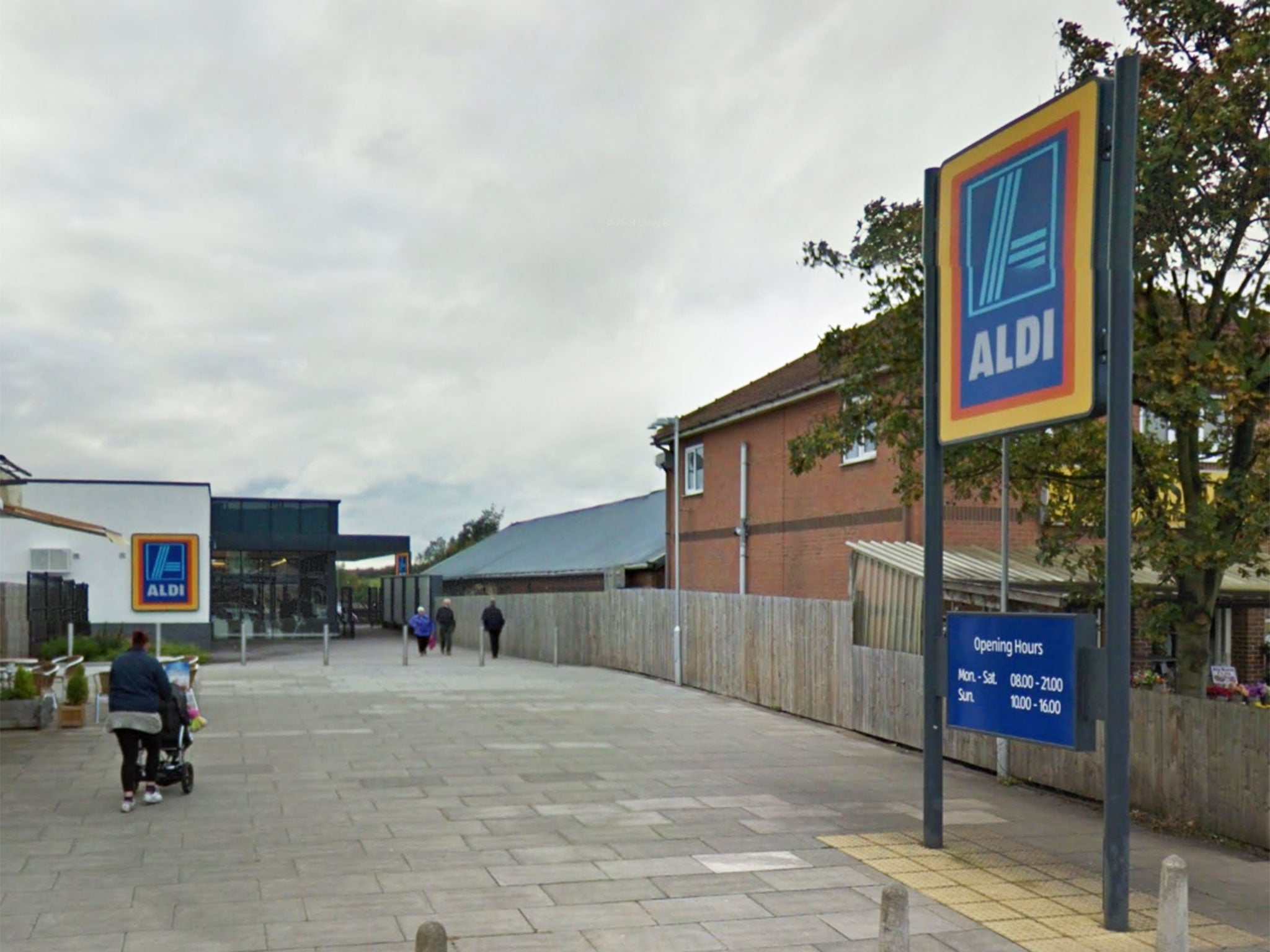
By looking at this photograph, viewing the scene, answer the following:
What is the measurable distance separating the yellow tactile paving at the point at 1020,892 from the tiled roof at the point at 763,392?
15.3 meters

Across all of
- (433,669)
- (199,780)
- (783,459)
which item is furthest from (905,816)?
(433,669)

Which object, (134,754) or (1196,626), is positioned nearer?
(134,754)

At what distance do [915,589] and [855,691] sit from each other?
2079 mm

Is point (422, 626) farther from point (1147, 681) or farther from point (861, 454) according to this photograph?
point (1147, 681)

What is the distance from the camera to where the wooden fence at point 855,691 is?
11.2 meters

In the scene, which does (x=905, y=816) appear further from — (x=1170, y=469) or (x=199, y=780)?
(x=199, y=780)

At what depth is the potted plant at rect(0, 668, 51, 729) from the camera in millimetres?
17969

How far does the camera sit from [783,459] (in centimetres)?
2914

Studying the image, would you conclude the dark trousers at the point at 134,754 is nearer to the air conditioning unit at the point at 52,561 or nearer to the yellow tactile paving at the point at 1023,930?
the yellow tactile paving at the point at 1023,930

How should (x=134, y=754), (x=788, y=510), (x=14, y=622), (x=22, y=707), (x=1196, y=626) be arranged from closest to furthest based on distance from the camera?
(x=134, y=754), (x=1196, y=626), (x=22, y=707), (x=14, y=622), (x=788, y=510)

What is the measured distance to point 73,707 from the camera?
18281 mm

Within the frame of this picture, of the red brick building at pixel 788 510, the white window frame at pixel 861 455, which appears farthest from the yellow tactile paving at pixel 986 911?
the white window frame at pixel 861 455

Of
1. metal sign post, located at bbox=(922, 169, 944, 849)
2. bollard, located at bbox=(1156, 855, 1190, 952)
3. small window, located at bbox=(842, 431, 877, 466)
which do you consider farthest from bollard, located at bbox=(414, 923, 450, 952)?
small window, located at bbox=(842, 431, 877, 466)

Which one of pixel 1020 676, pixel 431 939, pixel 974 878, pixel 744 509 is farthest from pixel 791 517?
pixel 431 939
